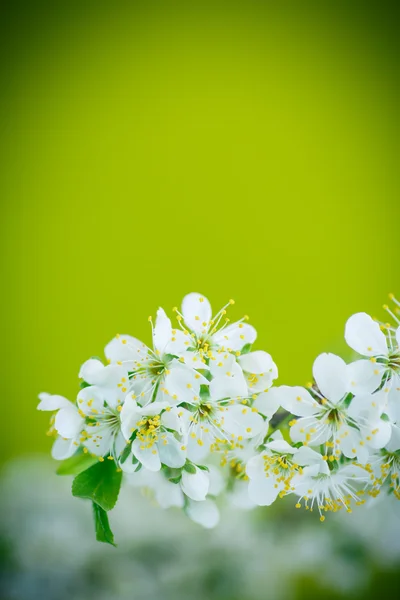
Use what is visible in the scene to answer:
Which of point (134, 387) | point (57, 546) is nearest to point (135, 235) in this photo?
point (57, 546)

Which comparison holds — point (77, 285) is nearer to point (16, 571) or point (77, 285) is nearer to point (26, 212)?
point (26, 212)

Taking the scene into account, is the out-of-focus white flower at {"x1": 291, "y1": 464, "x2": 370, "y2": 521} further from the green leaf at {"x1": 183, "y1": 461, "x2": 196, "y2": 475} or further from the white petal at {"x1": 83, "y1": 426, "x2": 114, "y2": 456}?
the white petal at {"x1": 83, "y1": 426, "x2": 114, "y2": 456}

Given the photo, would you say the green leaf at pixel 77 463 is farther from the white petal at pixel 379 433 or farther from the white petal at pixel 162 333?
the white petal at pixel 379 433

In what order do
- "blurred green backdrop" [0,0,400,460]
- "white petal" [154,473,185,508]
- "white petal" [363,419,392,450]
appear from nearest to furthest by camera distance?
"white petal" [363,419,392,450]
"white petal" [154,473,185,508]
"blurred green backdrop" [0,0,400,460]

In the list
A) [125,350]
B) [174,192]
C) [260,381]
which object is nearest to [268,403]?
[260,381]

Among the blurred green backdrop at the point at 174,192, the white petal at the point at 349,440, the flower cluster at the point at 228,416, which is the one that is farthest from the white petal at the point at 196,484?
the blurred green backdrop at the point at 174,192

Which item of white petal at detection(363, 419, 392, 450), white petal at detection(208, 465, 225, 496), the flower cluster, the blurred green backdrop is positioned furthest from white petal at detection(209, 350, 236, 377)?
the blurred green backdrop
